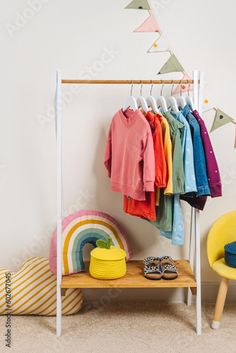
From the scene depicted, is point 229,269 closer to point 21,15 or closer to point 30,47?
point 30,47

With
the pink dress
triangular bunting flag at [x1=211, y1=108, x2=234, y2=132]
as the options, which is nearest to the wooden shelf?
the pink dress

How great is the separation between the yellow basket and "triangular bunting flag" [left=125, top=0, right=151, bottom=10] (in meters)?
1.46

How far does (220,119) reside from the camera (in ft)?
8.99

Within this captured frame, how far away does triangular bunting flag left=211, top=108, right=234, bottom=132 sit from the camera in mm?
2736

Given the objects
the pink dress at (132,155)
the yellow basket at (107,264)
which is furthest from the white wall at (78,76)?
the yellow basket at (107,264)

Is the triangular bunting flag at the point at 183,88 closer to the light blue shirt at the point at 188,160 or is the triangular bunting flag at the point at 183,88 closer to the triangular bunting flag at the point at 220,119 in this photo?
the triangular bunting flag at the point at 220,119

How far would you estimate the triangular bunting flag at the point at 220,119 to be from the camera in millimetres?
2736

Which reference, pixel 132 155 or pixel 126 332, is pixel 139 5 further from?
pixel 126 332

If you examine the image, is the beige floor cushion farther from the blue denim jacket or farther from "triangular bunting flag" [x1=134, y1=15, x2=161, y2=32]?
"triangular bunting flag" [x1=134, y1=15, x2=161, y2=32]

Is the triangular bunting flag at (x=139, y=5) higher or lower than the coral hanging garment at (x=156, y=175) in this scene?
higher

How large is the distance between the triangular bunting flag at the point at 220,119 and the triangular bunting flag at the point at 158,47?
49 cm

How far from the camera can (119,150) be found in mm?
2455

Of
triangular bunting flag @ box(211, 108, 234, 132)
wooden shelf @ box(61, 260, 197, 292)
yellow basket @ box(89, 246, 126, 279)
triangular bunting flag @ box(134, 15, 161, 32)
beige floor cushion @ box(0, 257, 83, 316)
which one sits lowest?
beige floor cushion @ box(0, 257, 83, 316)

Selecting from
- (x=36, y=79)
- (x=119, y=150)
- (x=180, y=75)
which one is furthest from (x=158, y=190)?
(x=36, y=79)
